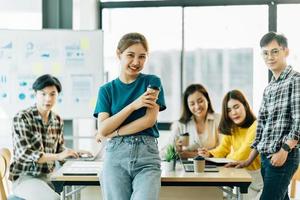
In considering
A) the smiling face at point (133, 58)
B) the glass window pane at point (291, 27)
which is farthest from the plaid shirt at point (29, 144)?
the glass window pane at point (291, 27)

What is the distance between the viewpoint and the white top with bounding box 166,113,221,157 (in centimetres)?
371

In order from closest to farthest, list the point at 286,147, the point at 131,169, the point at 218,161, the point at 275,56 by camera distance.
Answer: the point at 131,169 < the point at 286,147 < the point at 275,56 < the point at 218,161

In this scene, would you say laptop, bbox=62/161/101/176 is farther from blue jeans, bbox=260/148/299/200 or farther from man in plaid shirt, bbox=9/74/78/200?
blue jeans, bbox=260/148/299/200

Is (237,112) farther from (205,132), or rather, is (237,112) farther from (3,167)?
(3,167)

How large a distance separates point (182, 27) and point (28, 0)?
1625 mm

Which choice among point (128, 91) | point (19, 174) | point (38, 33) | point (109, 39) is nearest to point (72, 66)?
point (38, 33)

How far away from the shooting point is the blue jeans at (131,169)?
2.28m

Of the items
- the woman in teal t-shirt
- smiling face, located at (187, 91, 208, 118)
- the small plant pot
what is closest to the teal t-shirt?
the woman in teal t-shirt

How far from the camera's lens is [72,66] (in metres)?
4.54

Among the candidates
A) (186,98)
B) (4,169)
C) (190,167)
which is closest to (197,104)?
(186,98)

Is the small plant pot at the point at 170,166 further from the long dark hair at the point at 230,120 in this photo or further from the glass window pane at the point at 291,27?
the glass window pane at the point at 291,27

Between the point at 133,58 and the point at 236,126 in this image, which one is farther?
the point at 236,126

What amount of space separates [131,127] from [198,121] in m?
1.49

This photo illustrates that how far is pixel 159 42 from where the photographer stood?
16.9ft
